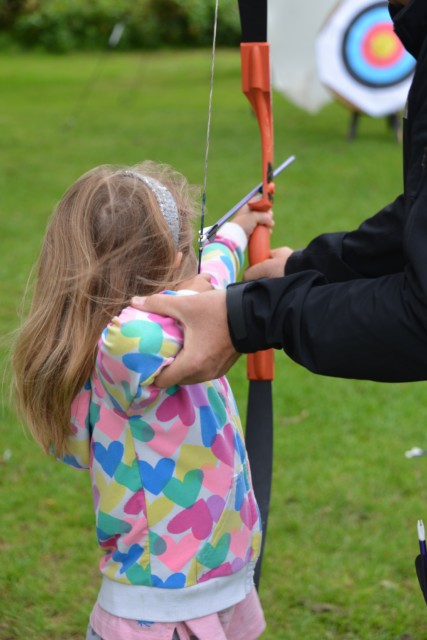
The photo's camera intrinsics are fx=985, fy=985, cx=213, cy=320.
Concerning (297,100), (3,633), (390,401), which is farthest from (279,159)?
(3,633)

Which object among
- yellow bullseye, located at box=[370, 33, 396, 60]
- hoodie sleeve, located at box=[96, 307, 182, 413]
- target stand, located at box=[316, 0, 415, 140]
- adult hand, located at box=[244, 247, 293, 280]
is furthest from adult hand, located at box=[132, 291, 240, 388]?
yellow bullseye, located at box=[370, 33, 396, 60]

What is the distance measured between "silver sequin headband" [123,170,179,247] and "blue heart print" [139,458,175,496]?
351 millimetres

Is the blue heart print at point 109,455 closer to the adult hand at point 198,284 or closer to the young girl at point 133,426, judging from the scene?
the young girl at point 133,426

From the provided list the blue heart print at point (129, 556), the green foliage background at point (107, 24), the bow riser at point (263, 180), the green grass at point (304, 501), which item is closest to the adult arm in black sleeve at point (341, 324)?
the blue heart print at point (129, 556)

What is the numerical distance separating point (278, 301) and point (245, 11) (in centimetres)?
78

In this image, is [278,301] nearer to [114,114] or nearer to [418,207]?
[418,207]

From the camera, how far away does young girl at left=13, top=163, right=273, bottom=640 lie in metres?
1.54

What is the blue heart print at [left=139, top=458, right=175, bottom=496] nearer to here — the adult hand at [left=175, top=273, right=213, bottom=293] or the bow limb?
the adult hand at [left=175, top=273, right=213, bottom=293]

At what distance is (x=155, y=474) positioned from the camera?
1539 mm

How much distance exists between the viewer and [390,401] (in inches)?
152

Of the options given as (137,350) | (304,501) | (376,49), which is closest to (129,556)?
(137,350)

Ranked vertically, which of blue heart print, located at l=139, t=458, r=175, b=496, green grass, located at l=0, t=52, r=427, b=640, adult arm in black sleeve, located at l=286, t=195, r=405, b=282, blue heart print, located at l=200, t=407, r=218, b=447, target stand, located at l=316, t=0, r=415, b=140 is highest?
adult arm in black sleeve, located at l=286, t=195, r=405, b=282

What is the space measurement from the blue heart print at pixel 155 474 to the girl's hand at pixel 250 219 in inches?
22.8

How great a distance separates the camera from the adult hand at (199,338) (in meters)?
1.38
